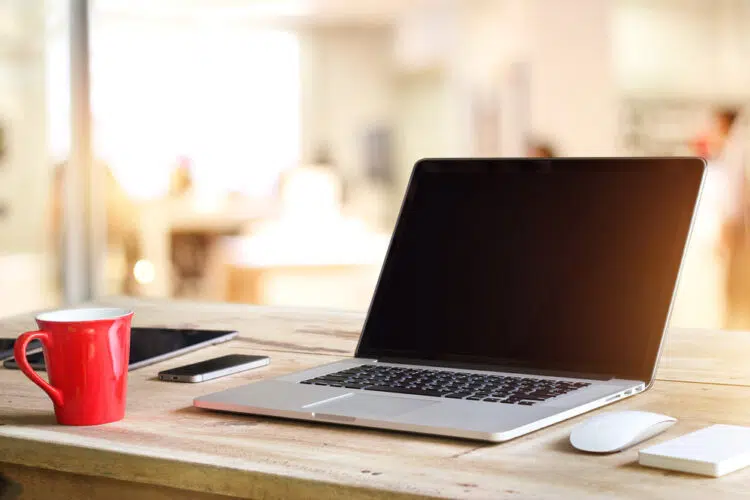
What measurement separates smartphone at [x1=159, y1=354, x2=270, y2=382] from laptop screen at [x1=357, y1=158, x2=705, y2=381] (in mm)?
108

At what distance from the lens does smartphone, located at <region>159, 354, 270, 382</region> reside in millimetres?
949

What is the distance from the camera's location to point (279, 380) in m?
0.90

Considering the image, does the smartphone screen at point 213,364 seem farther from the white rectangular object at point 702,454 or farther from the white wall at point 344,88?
the white wall at point 344,88

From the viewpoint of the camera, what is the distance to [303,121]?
33.0 ft

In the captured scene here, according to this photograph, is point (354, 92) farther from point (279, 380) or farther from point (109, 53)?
point (279, 380)

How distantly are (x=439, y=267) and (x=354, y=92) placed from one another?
933cm

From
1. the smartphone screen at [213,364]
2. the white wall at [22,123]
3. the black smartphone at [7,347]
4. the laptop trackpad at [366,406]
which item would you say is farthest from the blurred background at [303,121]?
the laptop trackpad at [366,406]

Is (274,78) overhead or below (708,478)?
overhead

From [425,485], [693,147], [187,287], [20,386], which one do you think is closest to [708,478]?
[425,485]

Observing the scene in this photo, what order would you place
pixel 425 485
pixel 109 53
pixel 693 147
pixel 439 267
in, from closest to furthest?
pixel 425 485
pixel 439 267
pixel 693 147
pixel 109 53

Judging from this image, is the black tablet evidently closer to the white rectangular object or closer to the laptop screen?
the laptop screen

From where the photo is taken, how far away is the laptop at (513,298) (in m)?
0.81

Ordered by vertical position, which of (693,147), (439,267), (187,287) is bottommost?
(187,287)

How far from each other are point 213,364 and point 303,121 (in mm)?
9192
